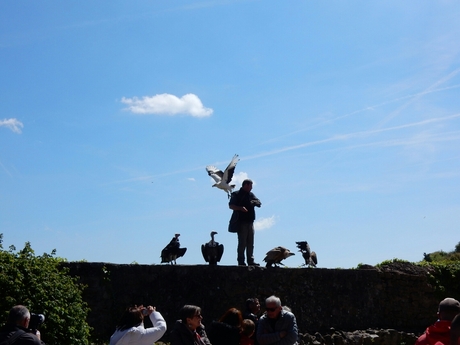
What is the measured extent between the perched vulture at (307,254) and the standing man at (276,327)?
4915 mm

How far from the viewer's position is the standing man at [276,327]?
7.57m

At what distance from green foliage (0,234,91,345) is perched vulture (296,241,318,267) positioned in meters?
4.90

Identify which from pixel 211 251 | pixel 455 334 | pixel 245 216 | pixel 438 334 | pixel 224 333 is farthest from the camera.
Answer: pixel 245 216

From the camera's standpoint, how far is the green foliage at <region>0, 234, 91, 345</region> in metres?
8.59

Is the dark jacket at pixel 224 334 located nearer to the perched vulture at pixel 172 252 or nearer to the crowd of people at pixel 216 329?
the crowd of people at pixel 216 329

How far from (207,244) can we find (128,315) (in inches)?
194

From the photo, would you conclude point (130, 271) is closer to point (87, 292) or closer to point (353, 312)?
point (87, 292)

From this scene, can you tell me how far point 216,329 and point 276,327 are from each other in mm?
857

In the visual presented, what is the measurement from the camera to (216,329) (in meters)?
7.24

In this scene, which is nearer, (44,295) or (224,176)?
(44,295)

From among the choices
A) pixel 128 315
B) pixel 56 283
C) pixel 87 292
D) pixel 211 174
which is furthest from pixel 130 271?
pixel 128 315

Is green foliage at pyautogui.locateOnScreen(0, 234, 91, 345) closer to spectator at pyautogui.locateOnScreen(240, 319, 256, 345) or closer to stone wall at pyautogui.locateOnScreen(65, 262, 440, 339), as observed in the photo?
stone wall at pyautogui.locateOnScreen(65, 262, 440, 339)

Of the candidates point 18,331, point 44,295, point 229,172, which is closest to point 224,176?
point 229,172

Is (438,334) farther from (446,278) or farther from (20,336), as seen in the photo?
(446,278)
